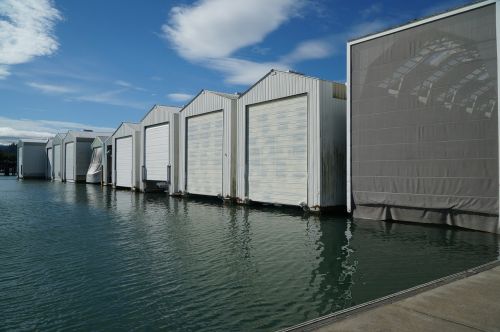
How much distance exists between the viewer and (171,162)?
1216 inches

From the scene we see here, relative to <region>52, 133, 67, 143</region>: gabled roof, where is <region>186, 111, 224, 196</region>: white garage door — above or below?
below

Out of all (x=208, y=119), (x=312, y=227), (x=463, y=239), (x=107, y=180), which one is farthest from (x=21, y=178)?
(x=463, y=239)

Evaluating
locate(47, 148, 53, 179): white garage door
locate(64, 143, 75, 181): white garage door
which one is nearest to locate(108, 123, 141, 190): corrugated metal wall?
locate(64, 143, 75, 181): white garage door

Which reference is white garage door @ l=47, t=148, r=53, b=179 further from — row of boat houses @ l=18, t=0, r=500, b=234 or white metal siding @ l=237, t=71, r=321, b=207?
white metal siding @ l=237, t=71, r=321, b=207

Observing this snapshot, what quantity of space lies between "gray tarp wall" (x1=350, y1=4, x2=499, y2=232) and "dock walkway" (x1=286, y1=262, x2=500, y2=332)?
8.35 metres

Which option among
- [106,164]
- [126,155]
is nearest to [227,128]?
[126,155]

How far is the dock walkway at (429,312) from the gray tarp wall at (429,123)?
8.35 metres

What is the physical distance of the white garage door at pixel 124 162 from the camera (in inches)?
1553

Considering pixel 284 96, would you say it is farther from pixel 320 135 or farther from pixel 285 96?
pixel 320 135

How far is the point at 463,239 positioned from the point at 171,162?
22.1 m

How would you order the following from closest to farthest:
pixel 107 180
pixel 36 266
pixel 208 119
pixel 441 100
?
pixel 36 266 < pixel 441 100 < pixel 208 119 < pixel 107 180

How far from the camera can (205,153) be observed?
1080 inches

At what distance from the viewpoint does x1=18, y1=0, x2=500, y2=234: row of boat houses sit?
44.9ft

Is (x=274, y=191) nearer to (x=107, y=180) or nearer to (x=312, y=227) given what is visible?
(x=312, y=227)
